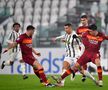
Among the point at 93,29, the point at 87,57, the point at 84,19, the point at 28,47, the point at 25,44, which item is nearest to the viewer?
the point at 93,29

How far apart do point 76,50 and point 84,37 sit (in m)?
1.76

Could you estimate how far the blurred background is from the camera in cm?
2098

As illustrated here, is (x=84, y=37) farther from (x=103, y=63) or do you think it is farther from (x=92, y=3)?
(x=92, y=3)

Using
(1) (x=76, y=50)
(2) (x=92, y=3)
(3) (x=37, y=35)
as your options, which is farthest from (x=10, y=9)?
(1) (x=76, y=50)

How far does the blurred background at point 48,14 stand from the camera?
68.8 ft

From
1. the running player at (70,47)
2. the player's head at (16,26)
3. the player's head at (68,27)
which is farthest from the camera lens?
the player's head at (16,26)

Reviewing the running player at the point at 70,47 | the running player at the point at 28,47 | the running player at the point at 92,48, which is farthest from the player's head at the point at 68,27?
the running player at the point at 28,47

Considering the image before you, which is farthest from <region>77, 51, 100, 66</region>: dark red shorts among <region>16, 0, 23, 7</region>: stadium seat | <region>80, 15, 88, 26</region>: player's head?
<region>16, 0, 23, 7</region>: stadium seat

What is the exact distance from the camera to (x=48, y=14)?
75.5ft

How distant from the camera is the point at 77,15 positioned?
21797mm

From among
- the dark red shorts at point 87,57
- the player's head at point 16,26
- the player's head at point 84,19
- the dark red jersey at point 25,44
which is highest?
the player's head at point 84,19

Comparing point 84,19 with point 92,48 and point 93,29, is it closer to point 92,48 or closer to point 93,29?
point 92,48

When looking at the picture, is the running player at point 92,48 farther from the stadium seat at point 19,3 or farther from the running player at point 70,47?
the stadium seat at point 19,3

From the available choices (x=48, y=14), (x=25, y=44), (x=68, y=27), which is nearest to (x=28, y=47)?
(x=25, y=44)
